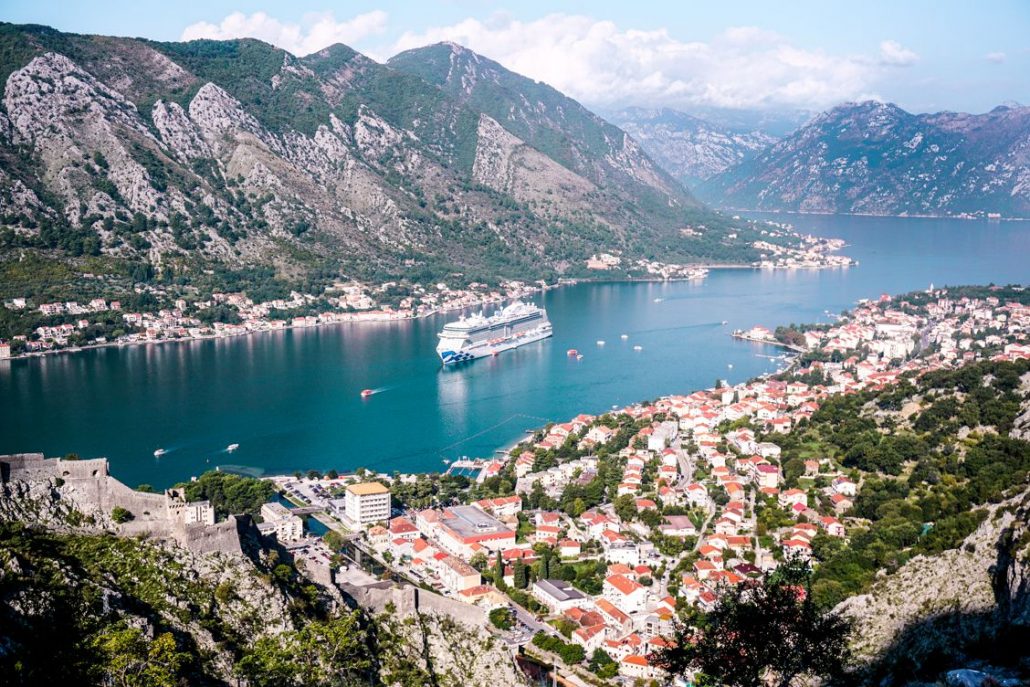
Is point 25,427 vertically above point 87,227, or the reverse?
point 87,227

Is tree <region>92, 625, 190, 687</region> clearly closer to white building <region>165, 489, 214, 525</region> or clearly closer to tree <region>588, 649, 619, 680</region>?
white building <region>165, 489, 214, 525</region>

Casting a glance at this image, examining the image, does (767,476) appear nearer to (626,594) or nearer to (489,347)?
(626,594)

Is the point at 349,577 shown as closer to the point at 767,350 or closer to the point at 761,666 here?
the point at 761,666

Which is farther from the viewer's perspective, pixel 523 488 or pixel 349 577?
pixel 523 488

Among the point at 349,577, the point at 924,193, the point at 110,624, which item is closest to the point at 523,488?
the point at 349,577

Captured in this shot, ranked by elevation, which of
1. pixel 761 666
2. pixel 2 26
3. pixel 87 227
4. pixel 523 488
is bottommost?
pixel 523 488

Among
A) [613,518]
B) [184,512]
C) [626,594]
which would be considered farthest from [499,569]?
[184,512]
